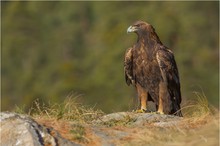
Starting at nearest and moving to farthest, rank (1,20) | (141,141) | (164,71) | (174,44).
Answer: (141,141), (164,71), (174,44), (1,20)

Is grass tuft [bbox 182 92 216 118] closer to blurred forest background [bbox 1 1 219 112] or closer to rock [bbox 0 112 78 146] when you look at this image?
rock [bbox 0 112 78 146]

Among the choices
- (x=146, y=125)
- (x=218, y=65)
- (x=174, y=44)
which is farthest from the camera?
(x=218, y=65)

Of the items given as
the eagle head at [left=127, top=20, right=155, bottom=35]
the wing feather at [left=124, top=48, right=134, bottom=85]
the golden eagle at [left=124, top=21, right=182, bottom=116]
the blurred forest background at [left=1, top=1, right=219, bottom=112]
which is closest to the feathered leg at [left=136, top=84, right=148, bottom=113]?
the golden eagle at [left=124, top=21, right=182, bottom=116]

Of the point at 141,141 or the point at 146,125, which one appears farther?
the point at 146,125

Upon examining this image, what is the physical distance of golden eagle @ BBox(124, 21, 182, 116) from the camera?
13523 millimetres

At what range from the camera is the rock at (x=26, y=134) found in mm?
9992

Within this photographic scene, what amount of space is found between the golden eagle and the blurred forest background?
2875 cm

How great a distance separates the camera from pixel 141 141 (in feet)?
33.3

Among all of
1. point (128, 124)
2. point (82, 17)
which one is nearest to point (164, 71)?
point (128, 124)

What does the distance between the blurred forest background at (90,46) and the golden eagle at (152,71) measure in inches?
1132

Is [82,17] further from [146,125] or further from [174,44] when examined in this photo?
[146,125]

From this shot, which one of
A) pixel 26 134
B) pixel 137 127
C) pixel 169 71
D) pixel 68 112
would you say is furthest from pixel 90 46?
pixel 26 134

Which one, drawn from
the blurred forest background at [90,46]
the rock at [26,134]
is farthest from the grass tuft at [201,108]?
the blurred forest background at [90,46]

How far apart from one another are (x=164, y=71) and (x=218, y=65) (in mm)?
54662
